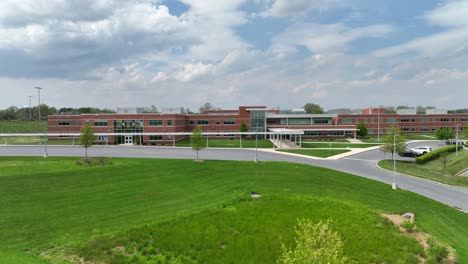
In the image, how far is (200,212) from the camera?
2006cm

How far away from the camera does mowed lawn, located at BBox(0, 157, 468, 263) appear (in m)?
16.4

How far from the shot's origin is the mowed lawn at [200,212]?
53.7ft

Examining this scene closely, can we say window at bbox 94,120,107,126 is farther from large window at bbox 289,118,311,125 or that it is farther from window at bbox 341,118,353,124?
window at bbox 341,118,353,124

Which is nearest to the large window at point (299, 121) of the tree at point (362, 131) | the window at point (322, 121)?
the window at point (322, 121)

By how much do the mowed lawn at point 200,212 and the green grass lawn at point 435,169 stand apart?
1063 cm

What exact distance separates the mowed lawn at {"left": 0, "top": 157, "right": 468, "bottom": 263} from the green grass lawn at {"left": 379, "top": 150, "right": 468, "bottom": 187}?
10629 millimetres

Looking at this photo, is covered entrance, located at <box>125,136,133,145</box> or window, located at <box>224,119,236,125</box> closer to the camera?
covered entrance, located at <box>125,136,133,145</box>

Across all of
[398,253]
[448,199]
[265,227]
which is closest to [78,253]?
[265,227]

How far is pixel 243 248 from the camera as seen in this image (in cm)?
1636

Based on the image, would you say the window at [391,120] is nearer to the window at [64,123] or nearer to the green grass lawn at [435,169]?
the green grass lawn at [435,169]

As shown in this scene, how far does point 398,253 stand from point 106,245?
14741mm

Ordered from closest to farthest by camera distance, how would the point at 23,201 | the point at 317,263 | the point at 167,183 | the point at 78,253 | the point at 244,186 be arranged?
1. the point at 317,263
2. the point at 78,253
3. the point at 23,201
4. the point at 244,186
5. the point at 167,183

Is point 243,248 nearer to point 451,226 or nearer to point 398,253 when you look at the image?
point 398,253

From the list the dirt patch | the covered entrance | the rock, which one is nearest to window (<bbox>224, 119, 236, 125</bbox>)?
the covered entrance
